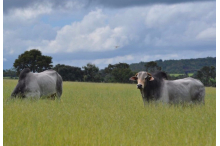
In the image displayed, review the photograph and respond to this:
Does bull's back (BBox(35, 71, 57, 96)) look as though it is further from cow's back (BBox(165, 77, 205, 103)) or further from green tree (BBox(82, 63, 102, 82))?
green tree (BBox(82, 63, 102, 82))

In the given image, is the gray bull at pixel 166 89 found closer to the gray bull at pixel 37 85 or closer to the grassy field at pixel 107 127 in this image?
the grassy field at pixel 107 127

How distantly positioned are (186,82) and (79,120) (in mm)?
5503

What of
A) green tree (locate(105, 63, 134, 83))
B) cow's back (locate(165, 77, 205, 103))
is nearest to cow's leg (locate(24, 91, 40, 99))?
cow's back (locate(165, 77, 205, 103))

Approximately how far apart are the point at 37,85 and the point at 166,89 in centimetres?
531

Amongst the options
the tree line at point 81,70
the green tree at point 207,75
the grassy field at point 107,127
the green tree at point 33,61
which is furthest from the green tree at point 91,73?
the grassy field at point 107,127

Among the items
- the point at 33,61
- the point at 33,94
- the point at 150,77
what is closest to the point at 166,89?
the point at 150,77

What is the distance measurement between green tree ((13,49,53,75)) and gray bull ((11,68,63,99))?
4748cm

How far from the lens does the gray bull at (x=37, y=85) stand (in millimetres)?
14016

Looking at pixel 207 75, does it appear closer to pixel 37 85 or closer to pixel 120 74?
pixel 120 74

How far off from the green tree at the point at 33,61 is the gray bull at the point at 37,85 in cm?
4748

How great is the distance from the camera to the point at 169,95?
12.8m

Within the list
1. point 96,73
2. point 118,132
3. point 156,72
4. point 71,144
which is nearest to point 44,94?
point 156,72

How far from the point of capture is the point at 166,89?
12.7 metres

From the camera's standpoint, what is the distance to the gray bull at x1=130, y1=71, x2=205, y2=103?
12349 mm
